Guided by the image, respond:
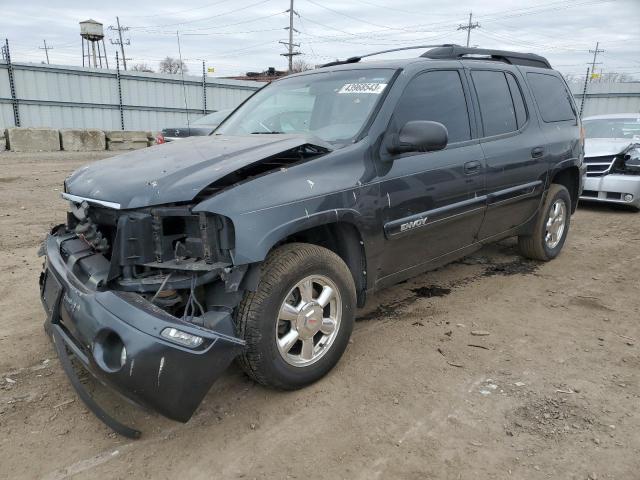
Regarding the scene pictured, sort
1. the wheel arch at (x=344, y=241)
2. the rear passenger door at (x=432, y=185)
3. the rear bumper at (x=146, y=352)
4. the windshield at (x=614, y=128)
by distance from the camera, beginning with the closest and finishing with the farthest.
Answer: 1. the rear bumper at (x=146, y=352)
2. the wheel arch at (x=344, y=241)
3. the rear passenger door at (x=432, y=185)
4. the windshield at (x=614, y=128)

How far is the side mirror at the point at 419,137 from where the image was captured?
10.3ft

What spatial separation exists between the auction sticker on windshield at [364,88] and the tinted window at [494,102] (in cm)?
109

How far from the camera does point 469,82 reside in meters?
4.08

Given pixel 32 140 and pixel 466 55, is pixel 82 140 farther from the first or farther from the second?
pixel 466 55

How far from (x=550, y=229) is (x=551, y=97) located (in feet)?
4.44

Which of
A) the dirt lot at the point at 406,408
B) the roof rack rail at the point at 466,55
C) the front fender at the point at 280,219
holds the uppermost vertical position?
the roof rack rail at the point at 466,55

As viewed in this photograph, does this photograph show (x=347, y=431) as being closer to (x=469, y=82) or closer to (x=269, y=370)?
(x=269, y=370)

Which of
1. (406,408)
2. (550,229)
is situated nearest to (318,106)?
(406,408)

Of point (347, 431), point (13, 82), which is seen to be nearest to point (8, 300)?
point (347, 431)

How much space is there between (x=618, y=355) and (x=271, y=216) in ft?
8.29

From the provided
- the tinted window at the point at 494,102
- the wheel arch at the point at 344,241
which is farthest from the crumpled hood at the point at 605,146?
the wheel arch at the point at 344,241

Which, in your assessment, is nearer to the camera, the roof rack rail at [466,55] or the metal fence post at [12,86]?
the roof rack rail at [466,55]

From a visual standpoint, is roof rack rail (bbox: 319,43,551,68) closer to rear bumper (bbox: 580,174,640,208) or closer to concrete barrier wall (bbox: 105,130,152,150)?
rear bumper (bbox: 580,174,640,208)

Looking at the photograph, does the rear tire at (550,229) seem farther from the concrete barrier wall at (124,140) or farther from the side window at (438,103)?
the concrete barrier wall at (124,140)
